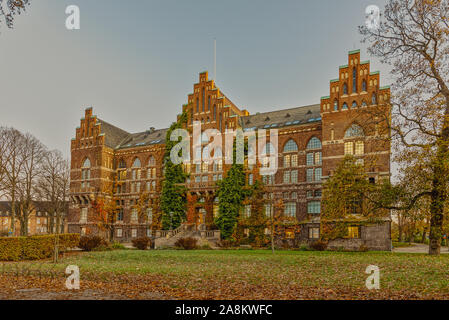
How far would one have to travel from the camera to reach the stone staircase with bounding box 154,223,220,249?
3981 centimetres

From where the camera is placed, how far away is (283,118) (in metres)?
48.0

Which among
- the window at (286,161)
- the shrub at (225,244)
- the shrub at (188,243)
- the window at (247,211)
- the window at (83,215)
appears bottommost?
the shrub at (225,244)

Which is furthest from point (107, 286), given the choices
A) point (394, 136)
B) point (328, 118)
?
point (328, 118)

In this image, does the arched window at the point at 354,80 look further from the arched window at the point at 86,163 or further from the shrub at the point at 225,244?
the arched window at the point at 86,163

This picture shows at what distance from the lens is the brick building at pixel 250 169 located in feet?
129

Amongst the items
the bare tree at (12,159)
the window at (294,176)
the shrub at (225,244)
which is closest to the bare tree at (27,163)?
the bare tree at (12,159)

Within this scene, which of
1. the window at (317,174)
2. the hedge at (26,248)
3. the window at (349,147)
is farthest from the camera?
the window at (317,174)

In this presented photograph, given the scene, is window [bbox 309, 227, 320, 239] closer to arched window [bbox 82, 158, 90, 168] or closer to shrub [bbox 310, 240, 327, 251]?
shrub [bbox 310, 240, 327, 251]

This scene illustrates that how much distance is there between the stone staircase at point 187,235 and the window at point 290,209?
8.33m

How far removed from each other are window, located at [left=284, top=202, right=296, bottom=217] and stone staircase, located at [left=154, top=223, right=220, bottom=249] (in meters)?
8.33

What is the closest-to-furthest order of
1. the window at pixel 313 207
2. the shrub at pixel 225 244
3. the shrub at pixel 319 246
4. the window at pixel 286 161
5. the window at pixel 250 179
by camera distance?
the shrub at pixel 319 246
the shrub at pixel 225 244
the window at pixel 313 207
the window at pixel 286 161
the window at pixel 250 179
